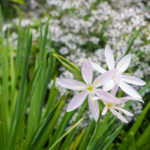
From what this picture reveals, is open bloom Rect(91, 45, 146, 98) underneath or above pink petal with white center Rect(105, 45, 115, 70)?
underneath

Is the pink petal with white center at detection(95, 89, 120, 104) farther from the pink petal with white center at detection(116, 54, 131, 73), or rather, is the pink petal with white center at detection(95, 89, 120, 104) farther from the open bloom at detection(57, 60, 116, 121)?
the pink petal with white center at detection(116, 54, 131, 73)

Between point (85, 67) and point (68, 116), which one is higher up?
point (85, 67)

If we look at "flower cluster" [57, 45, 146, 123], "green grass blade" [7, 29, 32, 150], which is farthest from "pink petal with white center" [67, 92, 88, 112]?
"green grass blade" [7, 29, 32, 150]

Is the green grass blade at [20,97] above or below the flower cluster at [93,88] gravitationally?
below

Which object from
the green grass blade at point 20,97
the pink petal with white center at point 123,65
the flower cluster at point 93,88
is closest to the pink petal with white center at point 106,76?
the flower cluster at point 93,88

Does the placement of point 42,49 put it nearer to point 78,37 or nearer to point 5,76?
point 5,76

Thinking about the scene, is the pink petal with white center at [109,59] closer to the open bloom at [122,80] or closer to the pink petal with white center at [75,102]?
the open bloom at [122,80]

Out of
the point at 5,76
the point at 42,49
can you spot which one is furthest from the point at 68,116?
the point at 5,76

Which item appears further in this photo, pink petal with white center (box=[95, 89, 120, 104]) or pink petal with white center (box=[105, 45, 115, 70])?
pink petal with white center (box=[105, 45, 115, 70])
